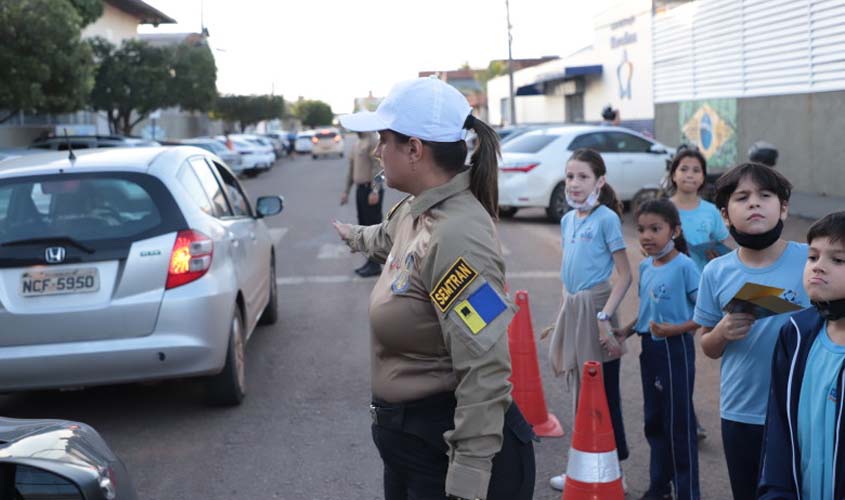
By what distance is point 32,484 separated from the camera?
272cm

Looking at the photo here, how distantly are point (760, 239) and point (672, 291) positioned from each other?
1210 millimetres

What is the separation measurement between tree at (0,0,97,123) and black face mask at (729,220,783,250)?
2253 cm

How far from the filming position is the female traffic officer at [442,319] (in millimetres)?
2436

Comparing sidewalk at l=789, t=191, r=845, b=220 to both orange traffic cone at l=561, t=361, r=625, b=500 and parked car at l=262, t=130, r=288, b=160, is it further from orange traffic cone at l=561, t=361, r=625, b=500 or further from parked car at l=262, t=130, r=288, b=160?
parked car at l=262, t=130, r=288, b=160

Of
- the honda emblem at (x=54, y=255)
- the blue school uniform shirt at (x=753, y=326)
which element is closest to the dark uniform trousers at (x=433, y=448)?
the blue school uniform shirt at (x=753, y=326)

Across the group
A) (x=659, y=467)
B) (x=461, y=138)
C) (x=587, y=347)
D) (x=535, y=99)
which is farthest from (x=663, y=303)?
(x=535, y=99)

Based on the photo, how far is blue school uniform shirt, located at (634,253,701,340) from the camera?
178 inches

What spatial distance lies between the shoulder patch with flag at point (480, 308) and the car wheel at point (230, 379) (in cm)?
399

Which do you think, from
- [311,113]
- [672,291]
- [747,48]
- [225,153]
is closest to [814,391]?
[672,291]

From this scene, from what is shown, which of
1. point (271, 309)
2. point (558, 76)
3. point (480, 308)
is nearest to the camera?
point (480, 308)

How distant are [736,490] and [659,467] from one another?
1.08m

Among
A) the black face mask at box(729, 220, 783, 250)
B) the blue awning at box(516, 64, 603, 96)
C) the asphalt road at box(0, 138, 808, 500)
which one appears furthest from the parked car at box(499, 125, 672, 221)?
the blue awning at box(516, 64, 603, 96)

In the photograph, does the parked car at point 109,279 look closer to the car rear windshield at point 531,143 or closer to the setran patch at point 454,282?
the setran patch at point 454,282

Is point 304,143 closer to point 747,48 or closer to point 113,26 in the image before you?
point 113,26
